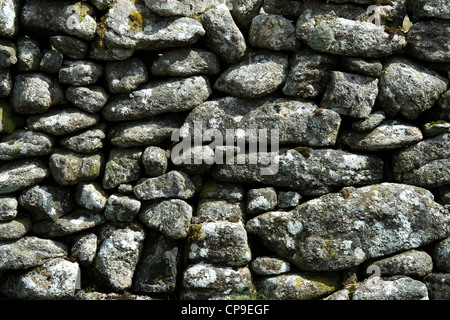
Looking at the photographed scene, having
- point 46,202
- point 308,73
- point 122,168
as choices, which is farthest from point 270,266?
point 46,202

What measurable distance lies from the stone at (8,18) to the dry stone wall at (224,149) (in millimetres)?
36

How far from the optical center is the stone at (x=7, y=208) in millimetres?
6551

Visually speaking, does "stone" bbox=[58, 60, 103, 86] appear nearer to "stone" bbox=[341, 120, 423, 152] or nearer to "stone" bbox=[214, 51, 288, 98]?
"stone" bbox=[214, 51, 288, 98]

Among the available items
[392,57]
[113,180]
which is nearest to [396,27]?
[392,57]

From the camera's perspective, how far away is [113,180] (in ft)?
22.4

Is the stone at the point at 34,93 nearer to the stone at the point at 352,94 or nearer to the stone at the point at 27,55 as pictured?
the stone at the point at 27,55

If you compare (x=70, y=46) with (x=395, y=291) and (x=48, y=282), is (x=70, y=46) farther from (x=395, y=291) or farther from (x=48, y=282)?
(x=395, y=291)

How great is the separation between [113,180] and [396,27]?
494cm

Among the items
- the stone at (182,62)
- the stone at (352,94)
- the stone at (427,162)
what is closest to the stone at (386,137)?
the stone at (427,162)

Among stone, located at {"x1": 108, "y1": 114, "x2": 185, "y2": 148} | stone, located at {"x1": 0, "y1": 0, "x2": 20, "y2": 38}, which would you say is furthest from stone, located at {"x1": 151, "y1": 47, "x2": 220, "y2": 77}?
stone, located at {"x1": 0, "y1": 0, "x2": 20, "y2": 38}

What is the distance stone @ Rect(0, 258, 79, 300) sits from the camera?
6566 millimetres

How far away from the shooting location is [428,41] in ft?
22.4

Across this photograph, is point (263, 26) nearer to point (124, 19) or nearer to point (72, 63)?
point (124, 19)

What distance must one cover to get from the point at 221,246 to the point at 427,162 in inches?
132
